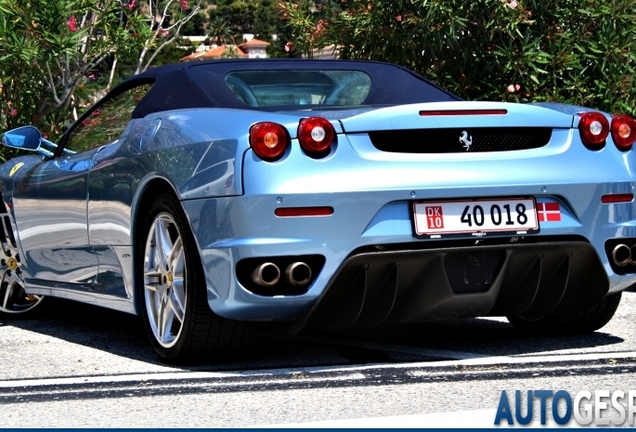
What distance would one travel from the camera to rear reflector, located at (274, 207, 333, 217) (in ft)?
17.3

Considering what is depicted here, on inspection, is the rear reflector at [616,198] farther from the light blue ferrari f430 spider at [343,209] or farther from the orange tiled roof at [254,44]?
the orange tiled roof at [254,44]

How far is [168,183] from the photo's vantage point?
19.0ft

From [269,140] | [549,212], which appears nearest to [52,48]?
[269,140]

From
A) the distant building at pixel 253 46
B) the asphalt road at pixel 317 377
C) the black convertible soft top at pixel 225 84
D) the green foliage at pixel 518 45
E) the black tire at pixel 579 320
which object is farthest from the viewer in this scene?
the distant building at pixel 253 46

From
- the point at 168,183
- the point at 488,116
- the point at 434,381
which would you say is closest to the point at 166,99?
the point at 168,183

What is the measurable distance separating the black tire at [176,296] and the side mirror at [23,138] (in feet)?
4.98

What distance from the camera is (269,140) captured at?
529cm

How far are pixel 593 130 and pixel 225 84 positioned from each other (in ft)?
5.39

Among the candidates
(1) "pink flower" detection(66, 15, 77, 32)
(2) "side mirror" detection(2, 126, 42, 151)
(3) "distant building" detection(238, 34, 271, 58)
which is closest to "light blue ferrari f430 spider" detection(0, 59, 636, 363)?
(2) "side mirror" detection(2, 126, 42, 151)

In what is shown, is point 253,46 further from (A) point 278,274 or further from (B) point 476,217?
(A) point 278,274

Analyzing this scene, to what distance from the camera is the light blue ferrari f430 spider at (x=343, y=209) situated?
209 inches

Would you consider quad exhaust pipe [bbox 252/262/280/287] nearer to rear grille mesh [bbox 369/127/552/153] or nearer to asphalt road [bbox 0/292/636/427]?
asphalt road [bbox 0/292/636/427]

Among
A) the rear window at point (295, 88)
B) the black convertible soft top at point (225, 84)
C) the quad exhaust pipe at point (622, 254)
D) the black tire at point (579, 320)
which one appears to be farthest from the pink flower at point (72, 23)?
the quad exhaust pipe at point (622, 254)

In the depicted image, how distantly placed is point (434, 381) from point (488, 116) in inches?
45.3
